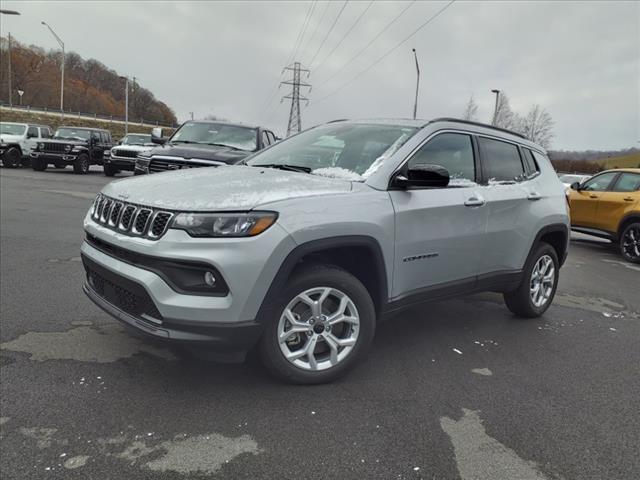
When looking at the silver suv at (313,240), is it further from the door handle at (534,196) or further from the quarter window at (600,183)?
the quarter window at (600,183)

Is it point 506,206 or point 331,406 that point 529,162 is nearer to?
point 506,206

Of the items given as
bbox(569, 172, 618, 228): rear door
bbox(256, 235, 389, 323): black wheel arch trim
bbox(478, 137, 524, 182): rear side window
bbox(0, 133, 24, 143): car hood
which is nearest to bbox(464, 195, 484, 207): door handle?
bbox(478, 137, 524, 182): rear side window

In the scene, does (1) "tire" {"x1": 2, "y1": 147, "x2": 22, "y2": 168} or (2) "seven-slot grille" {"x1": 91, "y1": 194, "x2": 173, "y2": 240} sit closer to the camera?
(2) "seven-slot grille" {"x1": 91, "y1": 194, "x2": 173, "y2": 240}

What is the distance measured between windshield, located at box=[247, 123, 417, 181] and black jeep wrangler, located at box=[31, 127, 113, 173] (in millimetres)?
18055

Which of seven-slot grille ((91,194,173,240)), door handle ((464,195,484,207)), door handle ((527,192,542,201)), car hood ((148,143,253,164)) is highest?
car hood ((148,143,253,164))

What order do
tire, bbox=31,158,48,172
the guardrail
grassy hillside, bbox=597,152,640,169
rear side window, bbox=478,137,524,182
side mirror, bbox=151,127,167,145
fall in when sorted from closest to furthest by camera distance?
rear side window, bbox=478,137,524,182 < side mirror, bbox=151,127,167,145 < tire, bbox=31,158,48,172 < grassy hillside, bbox=597,152,640,169 < the guardrail

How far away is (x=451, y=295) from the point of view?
4039mm

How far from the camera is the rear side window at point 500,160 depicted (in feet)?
14.5

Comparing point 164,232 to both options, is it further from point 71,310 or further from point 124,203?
point 71,310

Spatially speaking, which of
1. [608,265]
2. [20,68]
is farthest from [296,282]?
[20,68]

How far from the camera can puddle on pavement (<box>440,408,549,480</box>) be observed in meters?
2.54

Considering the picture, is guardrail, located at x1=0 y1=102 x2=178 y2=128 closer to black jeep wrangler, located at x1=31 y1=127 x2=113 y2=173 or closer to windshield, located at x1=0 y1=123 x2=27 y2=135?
windshield, located at x1=0 y1=123 x2=27 y2=135

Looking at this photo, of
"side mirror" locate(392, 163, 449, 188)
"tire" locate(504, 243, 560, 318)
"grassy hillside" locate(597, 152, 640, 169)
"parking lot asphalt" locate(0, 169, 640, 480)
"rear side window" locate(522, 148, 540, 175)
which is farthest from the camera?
"grassy hillside" locate(597, 152, 640, 169)

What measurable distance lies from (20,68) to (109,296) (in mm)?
111356
